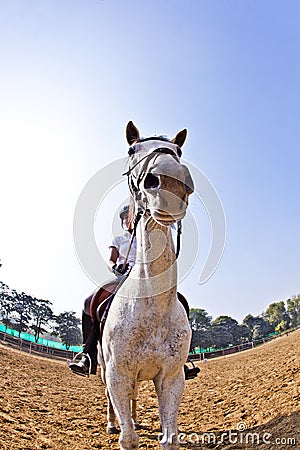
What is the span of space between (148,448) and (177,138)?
4.55 meters

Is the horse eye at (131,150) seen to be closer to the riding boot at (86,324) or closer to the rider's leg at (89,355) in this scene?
the rider's leg at (89,355)

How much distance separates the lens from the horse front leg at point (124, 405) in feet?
11.3

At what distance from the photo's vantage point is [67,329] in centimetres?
5419

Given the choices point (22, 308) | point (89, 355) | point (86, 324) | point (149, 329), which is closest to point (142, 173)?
point (149, 329)

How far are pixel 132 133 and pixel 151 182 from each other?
3.71ft

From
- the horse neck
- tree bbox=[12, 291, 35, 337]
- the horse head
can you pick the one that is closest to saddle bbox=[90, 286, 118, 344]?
the horse neck

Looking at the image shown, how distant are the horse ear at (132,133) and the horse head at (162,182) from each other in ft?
1.66

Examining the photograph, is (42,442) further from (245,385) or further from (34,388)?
(34,388)

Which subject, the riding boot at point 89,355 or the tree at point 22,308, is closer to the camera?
the riding boot at point 89,355

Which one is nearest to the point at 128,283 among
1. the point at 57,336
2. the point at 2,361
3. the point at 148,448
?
the point at 148,448

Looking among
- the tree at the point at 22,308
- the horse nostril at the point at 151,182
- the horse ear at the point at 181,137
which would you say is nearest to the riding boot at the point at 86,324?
the horse ear at the point at 181,137

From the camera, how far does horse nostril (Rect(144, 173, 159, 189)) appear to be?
3.10 meters

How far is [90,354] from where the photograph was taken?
17.9 ft

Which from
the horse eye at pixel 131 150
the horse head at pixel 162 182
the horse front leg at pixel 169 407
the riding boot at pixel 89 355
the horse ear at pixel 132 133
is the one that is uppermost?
the horse ear at pixel 132 133
